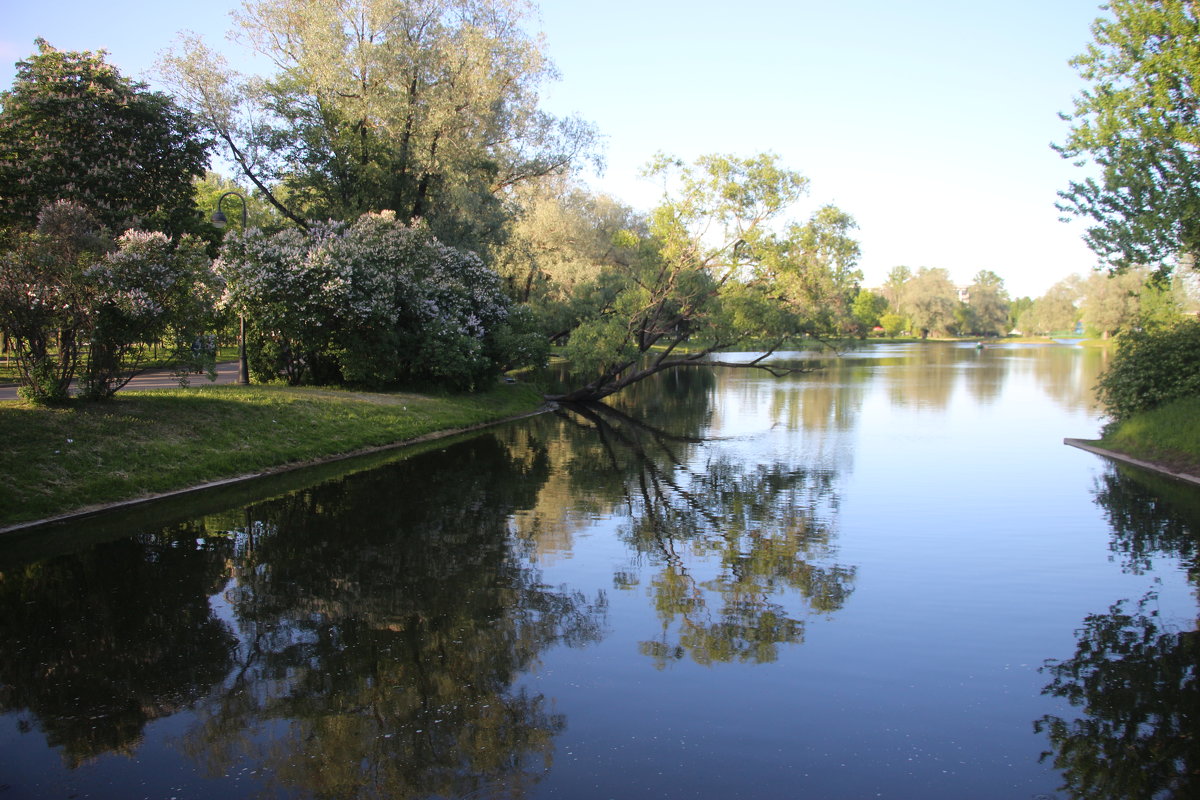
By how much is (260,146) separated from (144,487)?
17125 millimetres

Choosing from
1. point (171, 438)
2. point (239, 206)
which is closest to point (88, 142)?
point (171, 438)

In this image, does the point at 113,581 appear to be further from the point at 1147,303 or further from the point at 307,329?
the point at 1147,303

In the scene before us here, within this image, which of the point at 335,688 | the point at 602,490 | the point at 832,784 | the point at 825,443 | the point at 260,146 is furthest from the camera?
the point at 260,146

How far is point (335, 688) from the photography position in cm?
648

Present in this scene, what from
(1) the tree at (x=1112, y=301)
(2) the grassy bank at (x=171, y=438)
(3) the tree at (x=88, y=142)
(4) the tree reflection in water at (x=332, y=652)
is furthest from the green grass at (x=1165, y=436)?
(1) the tree at (x=1112, y=301)

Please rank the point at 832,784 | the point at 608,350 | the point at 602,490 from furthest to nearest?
the point at 608,350 → the point at 602,490 → the point at 832,784

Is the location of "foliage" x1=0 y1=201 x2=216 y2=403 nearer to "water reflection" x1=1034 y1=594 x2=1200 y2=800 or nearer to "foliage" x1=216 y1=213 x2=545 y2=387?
"foliage" x1=216 y1=213 x2=545 y2=387

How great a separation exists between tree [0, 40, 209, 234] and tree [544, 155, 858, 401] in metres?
14.2

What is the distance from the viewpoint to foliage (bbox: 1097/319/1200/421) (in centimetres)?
1920

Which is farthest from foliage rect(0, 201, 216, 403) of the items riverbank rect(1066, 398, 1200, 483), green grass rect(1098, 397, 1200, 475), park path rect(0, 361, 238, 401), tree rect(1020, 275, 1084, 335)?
tree rect(1020, 275, 1084, 335)

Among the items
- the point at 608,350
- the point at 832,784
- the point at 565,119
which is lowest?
the point at 832,784

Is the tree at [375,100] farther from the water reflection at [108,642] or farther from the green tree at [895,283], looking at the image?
the green tree at [895,283]

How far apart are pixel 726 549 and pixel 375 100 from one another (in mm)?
21123

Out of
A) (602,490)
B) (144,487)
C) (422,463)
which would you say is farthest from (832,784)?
(422,463)
